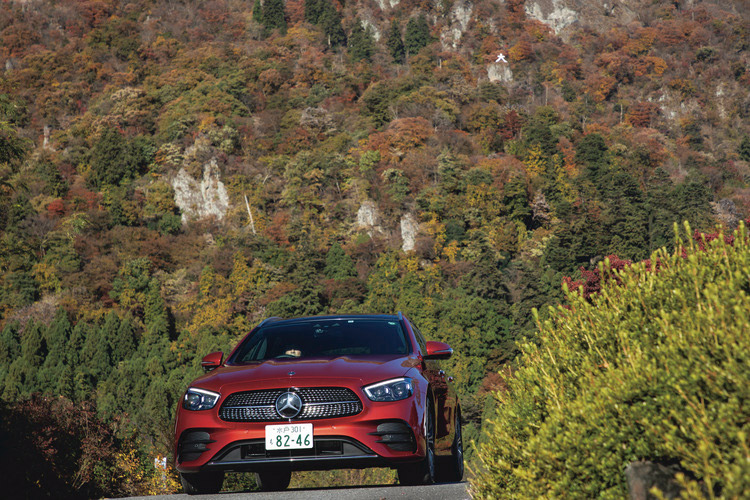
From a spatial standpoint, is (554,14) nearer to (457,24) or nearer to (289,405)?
(457,24)

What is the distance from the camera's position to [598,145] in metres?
93.1

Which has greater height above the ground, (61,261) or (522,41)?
(522,41)

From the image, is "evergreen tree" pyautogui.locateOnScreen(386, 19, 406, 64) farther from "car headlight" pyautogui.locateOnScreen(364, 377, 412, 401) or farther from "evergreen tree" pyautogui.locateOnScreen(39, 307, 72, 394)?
"car headlight" pyautogui.locateOnScreen(364, 377, 412, 401)

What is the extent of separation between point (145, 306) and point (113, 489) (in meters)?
62.4

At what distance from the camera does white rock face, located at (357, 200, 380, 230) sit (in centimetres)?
8606

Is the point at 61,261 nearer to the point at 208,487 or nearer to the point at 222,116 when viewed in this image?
the point at 222,116

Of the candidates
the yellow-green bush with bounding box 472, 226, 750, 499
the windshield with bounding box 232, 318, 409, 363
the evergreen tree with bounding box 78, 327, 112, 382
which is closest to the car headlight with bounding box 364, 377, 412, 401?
the windshield with bounding box 232, 318, 409, 363

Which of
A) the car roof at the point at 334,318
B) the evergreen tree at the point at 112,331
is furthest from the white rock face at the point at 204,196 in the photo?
the car roof at the point at 334,318

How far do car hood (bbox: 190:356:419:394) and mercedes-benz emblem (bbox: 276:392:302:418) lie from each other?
0.10 metres

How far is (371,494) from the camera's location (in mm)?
7129

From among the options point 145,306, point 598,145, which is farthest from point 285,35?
point 145,306

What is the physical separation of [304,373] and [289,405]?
12.3 inches

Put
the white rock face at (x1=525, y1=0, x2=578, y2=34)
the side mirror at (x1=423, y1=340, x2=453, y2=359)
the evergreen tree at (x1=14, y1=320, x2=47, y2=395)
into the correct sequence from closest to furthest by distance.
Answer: the side mirror at (x1=423, y1=340, x2=453, y2=359) < the evergreen tree at (x1=14, y1=320, x2=47, y2=395) < the white rock face at (x1=525, y1=0, x2=578, y2=34)

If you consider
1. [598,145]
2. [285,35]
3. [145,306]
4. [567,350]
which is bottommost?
[145,306]
